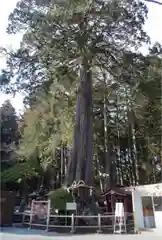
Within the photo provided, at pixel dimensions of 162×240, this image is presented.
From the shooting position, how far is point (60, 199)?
10.7 m

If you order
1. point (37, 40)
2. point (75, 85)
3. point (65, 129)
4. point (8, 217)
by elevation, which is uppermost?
point (37, 40)

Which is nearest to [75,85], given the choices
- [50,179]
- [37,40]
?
[37,40]

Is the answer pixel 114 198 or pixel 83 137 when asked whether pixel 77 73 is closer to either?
pixel 83 137

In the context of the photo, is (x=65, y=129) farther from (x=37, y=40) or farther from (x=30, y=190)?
(x=30, y=190)

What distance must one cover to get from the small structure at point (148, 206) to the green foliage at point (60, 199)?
9.21ft

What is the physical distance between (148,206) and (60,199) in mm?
3571

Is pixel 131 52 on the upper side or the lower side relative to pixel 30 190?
upper

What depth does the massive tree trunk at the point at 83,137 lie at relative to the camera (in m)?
12.1

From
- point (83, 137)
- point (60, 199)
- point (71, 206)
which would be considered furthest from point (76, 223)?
point (83, 137)

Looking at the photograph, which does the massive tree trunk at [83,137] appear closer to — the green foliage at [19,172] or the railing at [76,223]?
the railing at [76,223]

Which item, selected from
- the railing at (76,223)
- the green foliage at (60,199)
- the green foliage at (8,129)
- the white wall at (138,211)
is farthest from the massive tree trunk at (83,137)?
the green foliage at (8,129)

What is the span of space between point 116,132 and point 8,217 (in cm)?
1264

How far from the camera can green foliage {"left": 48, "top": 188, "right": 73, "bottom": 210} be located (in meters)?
10.5

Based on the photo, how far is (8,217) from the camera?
10203mm
